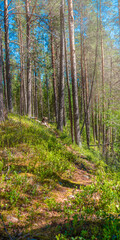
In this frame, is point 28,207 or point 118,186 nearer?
point 28,207

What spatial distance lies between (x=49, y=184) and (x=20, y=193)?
2.76 feet

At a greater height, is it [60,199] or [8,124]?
[8,124]

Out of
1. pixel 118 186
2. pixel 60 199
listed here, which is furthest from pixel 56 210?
pixel 118 186

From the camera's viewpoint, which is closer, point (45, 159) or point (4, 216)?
point (4, 216)

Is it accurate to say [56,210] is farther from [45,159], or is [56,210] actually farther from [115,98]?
[115,98]

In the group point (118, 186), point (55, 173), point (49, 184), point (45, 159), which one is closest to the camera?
point (49, 184)

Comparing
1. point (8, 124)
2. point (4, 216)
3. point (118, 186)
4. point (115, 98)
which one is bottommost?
point (118, 186)

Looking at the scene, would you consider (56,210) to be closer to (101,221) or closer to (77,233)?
(77,233)

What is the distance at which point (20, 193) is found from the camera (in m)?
3.19

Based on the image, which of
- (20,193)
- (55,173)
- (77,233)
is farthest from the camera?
(55,173)

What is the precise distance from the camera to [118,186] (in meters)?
4.05

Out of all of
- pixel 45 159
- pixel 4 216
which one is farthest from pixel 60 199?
pixel 45 159

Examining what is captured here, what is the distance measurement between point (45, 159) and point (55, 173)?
0.64m

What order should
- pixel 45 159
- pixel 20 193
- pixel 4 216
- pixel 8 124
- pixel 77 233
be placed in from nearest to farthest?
pixel 77 233
pixel 4 216
pixel 20 193
pixel 45 159
pixel 8 124
